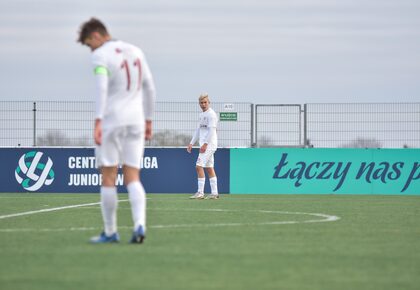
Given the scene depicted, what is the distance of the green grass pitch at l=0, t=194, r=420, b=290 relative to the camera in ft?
22.4

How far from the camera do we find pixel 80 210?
15766 millimetres

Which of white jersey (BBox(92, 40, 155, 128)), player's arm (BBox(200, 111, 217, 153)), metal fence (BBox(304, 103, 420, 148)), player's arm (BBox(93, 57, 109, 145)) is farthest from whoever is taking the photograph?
metal fence (BBox(304, 103, 420, 148))

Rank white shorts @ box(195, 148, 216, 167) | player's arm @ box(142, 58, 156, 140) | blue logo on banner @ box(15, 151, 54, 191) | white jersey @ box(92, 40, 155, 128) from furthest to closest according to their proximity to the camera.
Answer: blue logo on banner @ box(15, 151, 54, 191) < white shorts @ box(195, 148, 216, 167) < player's arm @ box(142, 58, 156, 140) < white jersey @ box(92, 40, 155, 128)

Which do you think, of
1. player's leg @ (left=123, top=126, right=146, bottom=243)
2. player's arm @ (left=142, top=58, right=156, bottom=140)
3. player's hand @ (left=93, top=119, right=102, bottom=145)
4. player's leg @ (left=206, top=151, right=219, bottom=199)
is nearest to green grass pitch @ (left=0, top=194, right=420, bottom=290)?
player's leg @ (left=123, top=126, right=146, bottom=243)

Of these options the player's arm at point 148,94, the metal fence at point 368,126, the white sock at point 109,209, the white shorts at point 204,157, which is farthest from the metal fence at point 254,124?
the white sock at point 109,209

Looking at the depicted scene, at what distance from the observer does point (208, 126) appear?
22.1 m

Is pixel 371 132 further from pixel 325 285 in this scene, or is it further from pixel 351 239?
pixel 325 285

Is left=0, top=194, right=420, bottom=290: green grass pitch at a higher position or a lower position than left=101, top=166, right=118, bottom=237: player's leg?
lower

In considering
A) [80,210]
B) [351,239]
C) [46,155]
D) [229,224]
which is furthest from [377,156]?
[351,239]

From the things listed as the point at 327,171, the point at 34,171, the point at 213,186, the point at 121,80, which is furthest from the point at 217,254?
the point at 327,171

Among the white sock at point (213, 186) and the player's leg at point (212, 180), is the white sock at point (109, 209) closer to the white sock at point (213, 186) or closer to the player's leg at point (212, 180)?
the player's leg at point (212, 180)

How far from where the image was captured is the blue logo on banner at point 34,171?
2519 cm

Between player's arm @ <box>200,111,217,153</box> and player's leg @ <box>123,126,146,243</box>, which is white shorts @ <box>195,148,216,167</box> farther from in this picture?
player's leg @ <box>123,126,146,243</box>

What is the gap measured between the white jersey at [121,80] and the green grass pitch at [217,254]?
1.20 m
